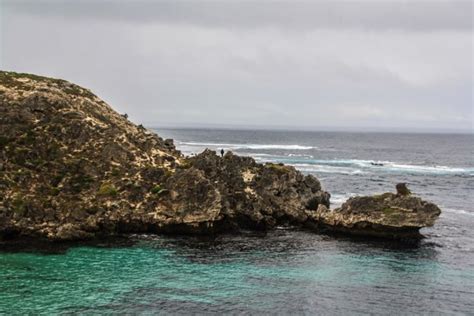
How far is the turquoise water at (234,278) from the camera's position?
5447 cm

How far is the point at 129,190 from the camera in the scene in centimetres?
8850

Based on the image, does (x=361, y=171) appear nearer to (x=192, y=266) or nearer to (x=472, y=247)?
(x=472, y=247)

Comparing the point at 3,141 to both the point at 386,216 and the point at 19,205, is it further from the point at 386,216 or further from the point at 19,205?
the point at 386,216

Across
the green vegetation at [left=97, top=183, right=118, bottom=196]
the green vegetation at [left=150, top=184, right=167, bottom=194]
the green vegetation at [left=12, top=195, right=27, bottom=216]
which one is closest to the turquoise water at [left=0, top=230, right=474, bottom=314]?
the green vegetation at [left=150, top=184, right=167, bottom=194]

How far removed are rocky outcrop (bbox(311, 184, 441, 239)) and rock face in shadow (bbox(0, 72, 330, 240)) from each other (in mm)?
7634

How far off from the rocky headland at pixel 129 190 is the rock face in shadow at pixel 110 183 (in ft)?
0.56

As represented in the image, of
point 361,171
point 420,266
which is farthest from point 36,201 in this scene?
point 361,171

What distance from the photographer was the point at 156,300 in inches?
2185

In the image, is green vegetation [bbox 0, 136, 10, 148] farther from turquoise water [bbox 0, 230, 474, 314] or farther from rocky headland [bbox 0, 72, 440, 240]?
turquoise water [bbox 0, 230, 474, 314]

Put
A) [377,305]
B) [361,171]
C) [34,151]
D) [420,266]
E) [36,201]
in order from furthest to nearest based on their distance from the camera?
[361,171], [34,151], [36,201], [420,266], [377,305]

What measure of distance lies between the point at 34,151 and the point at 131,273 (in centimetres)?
3958

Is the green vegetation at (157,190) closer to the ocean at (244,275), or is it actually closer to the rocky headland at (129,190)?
the rocky headland at (129,190)

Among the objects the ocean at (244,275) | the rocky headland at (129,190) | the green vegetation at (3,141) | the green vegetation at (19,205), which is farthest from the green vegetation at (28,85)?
the ocean at (244,275)

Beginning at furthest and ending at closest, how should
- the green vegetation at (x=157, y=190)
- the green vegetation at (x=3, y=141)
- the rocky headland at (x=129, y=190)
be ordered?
the green vegetation at (x=3, y=141)
the green vegetation at (x=157, y=190)
the rocky headland at (x=129, y=190)
